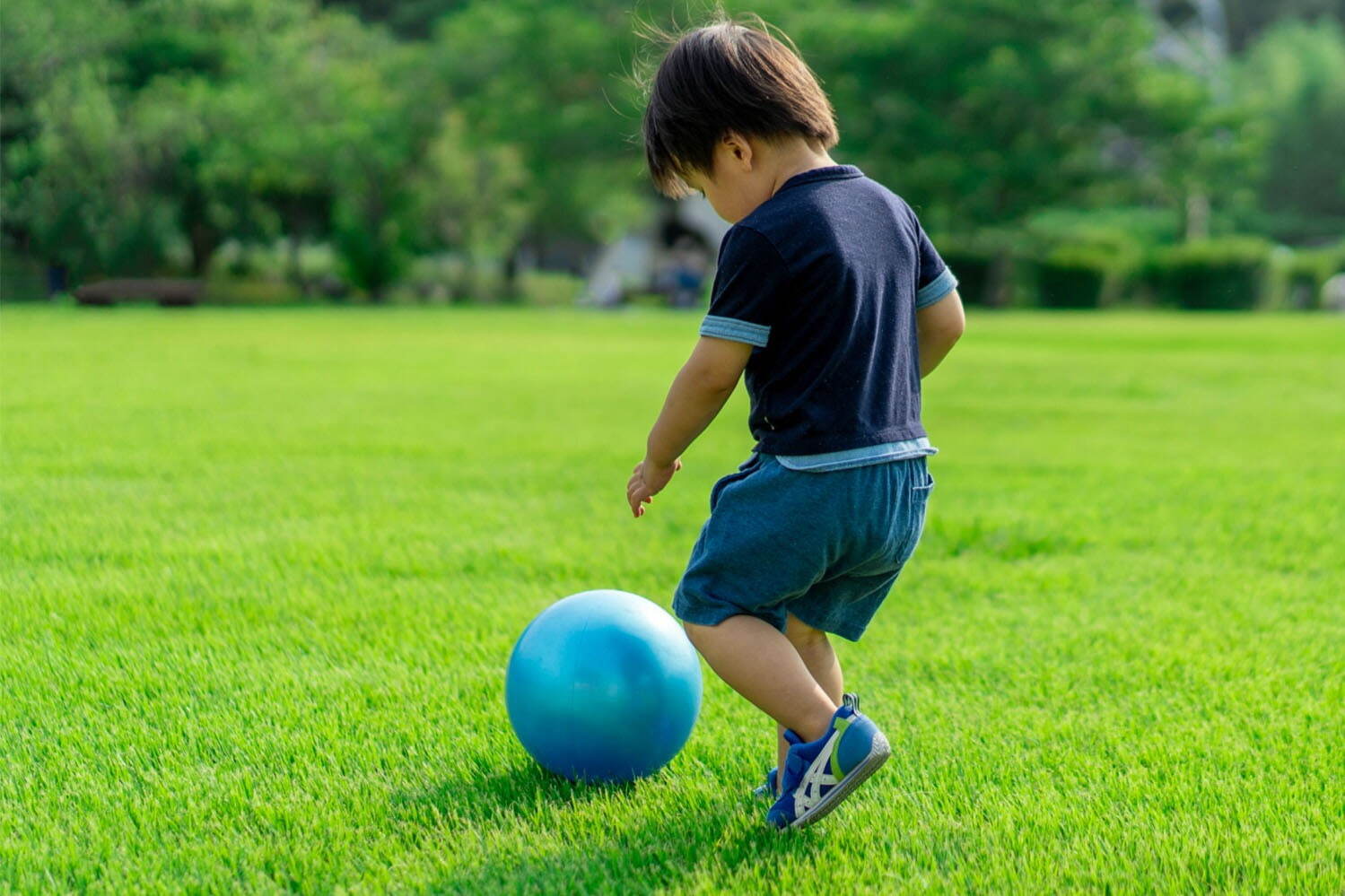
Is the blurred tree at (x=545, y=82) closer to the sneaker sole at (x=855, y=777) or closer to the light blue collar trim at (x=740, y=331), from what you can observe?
the light blue collar trim at (x=740, y=331)

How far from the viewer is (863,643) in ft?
15.8

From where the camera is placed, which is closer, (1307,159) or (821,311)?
(821,311)

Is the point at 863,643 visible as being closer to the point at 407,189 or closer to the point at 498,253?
the point at 407,189

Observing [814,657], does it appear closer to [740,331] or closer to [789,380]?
[789,380]

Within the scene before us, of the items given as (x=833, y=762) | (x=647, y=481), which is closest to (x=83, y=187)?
(x=647, y=481)

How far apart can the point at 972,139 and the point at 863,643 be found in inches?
1557

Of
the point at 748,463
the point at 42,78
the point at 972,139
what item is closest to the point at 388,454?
the point at 748,463

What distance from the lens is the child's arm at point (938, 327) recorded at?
323 centimetres

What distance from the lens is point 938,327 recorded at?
325 cm

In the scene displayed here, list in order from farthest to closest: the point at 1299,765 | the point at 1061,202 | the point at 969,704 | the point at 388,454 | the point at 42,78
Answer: the point at 1061,202 < the point at 42,78 < the point at 388,454 < the point at 969,704 < the point at 1299,765

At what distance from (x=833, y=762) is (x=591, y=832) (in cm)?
61

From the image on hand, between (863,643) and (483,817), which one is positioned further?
(863,643)

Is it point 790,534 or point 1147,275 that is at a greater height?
point 790,534

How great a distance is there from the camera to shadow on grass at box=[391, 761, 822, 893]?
2.86 meters
